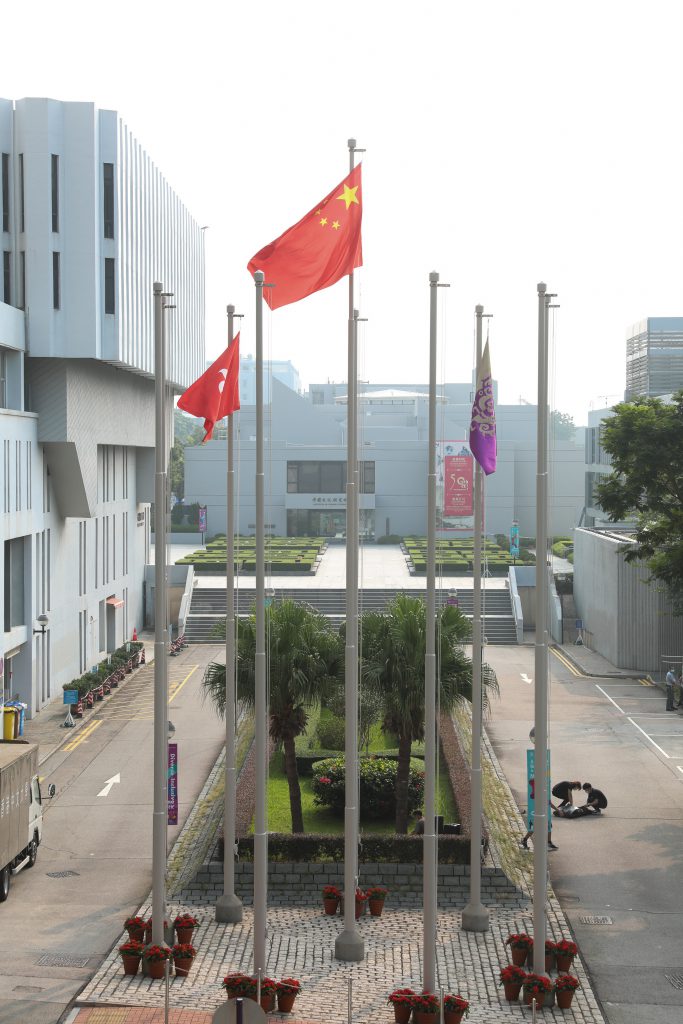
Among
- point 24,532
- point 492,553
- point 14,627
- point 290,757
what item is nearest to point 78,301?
point 24,532

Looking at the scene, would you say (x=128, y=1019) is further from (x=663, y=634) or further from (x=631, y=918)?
(x=663, y=634)

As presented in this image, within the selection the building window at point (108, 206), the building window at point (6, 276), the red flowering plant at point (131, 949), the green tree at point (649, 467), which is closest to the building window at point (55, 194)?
the building window at point (6, 276)

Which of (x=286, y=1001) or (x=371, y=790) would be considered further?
(x=371, y=790)

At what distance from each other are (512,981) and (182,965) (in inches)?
175

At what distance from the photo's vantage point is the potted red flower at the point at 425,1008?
1461 cm

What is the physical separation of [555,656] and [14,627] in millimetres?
22856

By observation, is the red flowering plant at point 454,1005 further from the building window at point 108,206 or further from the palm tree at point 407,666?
the building window at point 108,206

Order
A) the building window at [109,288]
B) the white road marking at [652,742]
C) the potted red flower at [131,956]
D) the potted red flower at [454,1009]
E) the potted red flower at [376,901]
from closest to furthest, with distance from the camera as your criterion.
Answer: the potted red flower at [454,1009]
the potted red flower at [131,956]
the potted red flower at [376,901]
the white road marking at [652,742]
the building window at [109,288]

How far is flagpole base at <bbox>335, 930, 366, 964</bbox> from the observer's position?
1705cm

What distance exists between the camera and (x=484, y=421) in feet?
55.2

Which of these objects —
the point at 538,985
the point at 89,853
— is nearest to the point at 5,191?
the point at 89,853

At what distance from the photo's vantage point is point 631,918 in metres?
19.7

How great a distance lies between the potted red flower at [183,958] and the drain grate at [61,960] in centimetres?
155

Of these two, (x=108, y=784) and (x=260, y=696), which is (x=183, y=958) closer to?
(x=260, y=696)
